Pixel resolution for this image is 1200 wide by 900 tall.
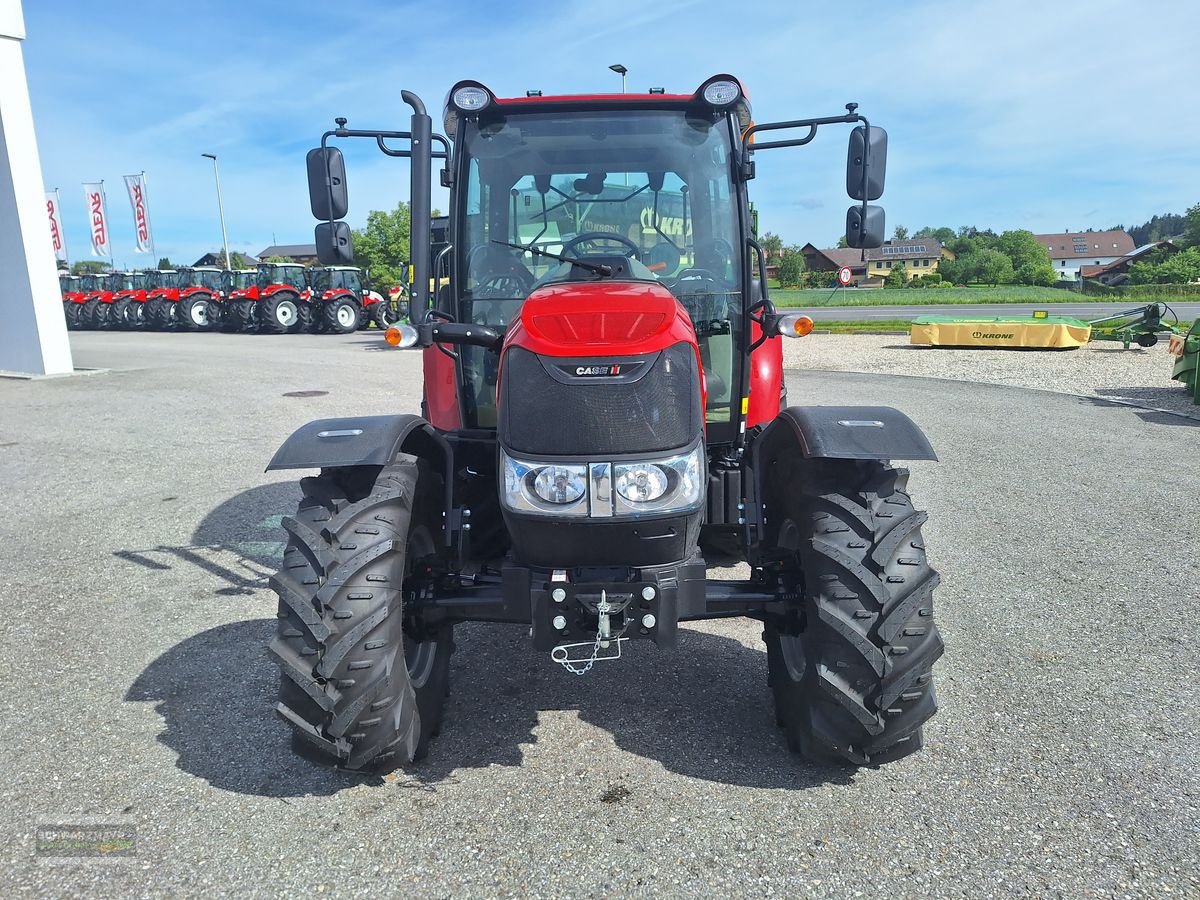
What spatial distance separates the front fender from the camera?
2.93 m

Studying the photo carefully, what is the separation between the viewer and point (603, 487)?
263cm

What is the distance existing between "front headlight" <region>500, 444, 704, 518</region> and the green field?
36319mm

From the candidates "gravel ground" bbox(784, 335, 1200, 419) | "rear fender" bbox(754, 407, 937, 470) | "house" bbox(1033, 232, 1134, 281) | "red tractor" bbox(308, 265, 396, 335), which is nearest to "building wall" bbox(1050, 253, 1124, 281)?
"house" bbox(1033, 232, 1134, 281)

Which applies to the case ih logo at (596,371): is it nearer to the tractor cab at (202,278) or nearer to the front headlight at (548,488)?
the front headlight at (548,488)

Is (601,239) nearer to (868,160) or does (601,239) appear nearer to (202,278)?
(868,160)

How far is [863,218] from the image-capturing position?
152 inches

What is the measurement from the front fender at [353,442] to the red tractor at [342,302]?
77.0ft

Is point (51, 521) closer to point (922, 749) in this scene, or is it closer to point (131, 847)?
point (131, 847)

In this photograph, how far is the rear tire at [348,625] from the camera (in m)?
2.69

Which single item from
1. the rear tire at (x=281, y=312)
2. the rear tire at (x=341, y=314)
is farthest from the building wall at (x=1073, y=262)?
the rear tire at (x=281, y=312)

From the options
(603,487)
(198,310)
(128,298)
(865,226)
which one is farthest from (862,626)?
(128,298)

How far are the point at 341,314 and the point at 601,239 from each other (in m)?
23.9

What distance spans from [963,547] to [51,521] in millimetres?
6509

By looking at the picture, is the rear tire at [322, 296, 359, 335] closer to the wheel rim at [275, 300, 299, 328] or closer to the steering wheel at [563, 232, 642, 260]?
the wheel rim at [275, 300, 299, 328]
